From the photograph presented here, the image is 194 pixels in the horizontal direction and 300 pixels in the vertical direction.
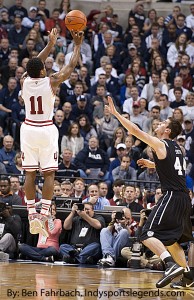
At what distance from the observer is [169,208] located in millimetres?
12570

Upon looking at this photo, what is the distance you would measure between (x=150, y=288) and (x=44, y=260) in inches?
187

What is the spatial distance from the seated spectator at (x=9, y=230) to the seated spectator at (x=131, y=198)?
2123 millimetres

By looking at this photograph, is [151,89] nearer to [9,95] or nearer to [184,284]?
[9,95]

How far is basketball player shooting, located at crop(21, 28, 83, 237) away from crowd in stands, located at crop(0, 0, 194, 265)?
4318 millimetres

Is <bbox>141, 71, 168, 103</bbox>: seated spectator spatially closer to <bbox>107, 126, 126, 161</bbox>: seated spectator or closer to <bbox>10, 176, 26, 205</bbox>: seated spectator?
<bbox>107, 126, 126, 161</bbox>: seated spectator

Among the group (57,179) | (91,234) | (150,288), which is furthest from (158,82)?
(150,288)

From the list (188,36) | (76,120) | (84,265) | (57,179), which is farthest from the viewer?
(188,36)

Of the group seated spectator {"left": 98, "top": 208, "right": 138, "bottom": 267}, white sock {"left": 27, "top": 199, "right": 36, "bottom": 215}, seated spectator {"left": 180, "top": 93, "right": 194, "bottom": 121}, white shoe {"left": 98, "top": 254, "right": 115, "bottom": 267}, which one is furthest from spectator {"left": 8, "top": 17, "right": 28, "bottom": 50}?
white sock {"left": 27, "top": 199, "right": 36, "bottom": 215}

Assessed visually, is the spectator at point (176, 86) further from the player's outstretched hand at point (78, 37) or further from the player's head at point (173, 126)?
the player's outstretched hand at point (78, 37)

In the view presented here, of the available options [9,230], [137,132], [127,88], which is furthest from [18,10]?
[137,132]

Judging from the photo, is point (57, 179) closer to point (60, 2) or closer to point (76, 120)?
point (76, 120)

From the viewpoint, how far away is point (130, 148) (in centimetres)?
2066

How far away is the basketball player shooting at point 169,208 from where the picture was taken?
1245 centimetres

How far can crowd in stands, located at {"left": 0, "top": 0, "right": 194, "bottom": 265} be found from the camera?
18.8 meters
